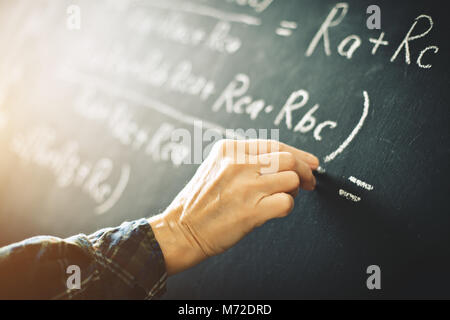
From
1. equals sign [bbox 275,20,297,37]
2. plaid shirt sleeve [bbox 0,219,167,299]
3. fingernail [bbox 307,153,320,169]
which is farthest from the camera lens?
equals sign [bbox 275,20,297,37]

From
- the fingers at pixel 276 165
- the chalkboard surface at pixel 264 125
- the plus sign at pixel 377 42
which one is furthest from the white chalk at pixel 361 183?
the plus sign at pixel 377 42

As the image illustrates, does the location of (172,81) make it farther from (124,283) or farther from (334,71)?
(124,283)

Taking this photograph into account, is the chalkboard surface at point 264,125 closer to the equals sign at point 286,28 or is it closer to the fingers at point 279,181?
the equals sign at point 286,28

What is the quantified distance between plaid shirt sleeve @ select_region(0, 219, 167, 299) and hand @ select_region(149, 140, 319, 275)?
1.5 inches

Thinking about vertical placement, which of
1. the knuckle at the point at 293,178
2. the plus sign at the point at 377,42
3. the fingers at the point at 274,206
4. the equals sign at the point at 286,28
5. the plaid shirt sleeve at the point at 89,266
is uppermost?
the equals sign at the point at 286,28

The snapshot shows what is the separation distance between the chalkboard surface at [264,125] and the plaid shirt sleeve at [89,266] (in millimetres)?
242

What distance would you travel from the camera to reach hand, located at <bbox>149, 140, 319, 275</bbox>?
613 mm

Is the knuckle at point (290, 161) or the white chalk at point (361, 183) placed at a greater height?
the knuckle at point (290, 161)

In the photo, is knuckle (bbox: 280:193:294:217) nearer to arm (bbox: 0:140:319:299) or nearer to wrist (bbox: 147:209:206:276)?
arm (bbox: 0:140:319:299)

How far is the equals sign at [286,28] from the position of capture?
0.85 metres

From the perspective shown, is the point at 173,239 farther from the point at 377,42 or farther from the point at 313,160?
the point at 377,42

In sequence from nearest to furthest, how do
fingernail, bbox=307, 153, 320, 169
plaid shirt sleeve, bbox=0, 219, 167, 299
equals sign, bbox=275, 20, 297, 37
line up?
plaid shirt sleeve, bbox=0, 219, 167, 299 < fingernail, bbox=307, 153, 320, 169 < equals sign, bbox=275, 20, 297, 37

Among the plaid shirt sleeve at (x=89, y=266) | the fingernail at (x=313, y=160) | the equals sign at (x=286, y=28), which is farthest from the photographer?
the equals sign at (x=286, y=28)

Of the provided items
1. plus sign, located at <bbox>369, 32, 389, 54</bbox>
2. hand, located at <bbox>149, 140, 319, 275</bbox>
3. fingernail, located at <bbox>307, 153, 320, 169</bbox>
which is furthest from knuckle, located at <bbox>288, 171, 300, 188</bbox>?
plus sign, located at <bbox>369, 32, 389, 54</bbox>
